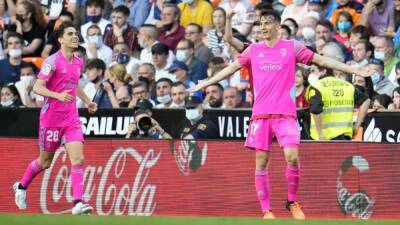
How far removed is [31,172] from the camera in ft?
52.7

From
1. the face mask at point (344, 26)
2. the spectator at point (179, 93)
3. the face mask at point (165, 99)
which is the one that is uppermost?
the face mask at point (344, 26)

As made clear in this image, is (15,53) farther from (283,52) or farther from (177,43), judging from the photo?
(283,52)

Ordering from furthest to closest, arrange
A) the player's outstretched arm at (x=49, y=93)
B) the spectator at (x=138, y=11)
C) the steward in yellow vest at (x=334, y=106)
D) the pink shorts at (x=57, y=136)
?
the spectator at (x=138, y=11), the steward in yellow vest at (x=334, y=106), the pink shorts at (x=57, y=136), the player's outstretched arm at (x=49, y=93)

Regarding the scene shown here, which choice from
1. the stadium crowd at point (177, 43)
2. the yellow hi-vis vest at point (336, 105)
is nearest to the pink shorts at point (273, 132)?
the yellow hi-vis vest at point (336, 105)

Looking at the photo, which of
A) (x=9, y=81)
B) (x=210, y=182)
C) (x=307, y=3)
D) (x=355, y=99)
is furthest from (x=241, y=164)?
(x=9, y=81)

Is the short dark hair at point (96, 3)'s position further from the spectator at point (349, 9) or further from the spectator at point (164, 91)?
the spectator at point (349, 9)

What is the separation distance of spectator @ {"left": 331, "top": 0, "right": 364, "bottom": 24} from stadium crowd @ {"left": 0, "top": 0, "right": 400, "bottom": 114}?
0.05 ft

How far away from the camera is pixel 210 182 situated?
1681cm

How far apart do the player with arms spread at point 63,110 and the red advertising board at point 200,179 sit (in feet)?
4.43

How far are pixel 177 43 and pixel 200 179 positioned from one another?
227 inches

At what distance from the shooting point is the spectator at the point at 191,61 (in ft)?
70.1

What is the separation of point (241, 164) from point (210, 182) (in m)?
0.45

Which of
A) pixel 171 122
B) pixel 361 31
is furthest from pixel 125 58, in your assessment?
pixel 361 31

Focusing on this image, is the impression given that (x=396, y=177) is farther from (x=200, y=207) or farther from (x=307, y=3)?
(x=307, y=3)
